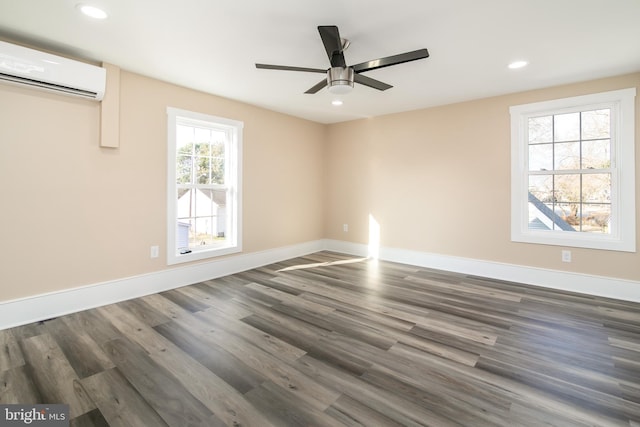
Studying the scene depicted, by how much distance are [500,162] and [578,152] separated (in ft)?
2.73

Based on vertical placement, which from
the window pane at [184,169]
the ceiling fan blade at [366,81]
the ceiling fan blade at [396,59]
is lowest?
the window pane at [184,169]

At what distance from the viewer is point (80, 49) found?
109 inches

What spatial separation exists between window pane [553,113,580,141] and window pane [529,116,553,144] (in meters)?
0.05

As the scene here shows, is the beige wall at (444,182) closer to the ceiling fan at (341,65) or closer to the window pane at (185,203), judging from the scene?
the ceiling fan at (341,65)

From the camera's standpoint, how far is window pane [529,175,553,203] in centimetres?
385

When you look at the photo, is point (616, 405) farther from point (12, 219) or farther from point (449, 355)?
point (12, 219)

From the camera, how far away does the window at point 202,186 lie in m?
Result: 3.65

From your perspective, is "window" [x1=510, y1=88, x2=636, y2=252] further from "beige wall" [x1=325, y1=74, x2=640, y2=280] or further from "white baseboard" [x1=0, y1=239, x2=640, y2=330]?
"white baseboard" [x1=0, y1=239, x2=640, y2=330]

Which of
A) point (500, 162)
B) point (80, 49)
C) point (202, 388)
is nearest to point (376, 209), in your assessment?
point (500, 162)

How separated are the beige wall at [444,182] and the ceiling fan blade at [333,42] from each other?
270 cm

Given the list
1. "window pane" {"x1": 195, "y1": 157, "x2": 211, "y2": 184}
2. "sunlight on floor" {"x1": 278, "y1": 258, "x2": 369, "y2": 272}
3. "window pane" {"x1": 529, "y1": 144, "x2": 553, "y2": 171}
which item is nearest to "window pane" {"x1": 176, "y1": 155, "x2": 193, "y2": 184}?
"window pane" {"x1": 195, "y1": 157, "x2": 211, "y2": 184}

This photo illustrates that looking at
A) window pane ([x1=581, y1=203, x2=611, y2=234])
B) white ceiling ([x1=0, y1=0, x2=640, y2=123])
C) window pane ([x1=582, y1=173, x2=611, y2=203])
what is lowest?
Result: window pane ([x1=581, y1=203, x2=611, y2=234])

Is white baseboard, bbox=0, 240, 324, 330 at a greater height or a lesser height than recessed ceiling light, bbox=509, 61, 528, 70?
lesser

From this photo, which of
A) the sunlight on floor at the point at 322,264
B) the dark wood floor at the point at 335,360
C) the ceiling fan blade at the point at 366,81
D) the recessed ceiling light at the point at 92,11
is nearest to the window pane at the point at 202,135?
the recessed ceiling light at the point at 92,11
